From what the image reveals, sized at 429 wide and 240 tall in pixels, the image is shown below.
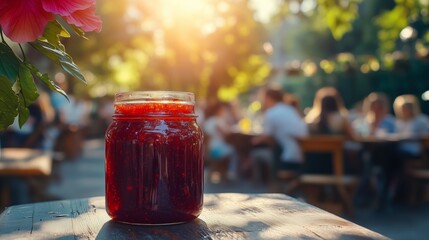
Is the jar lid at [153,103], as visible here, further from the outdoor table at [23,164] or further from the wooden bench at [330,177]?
the wooden bench at [330,177]

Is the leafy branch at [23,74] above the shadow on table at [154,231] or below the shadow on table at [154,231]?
above

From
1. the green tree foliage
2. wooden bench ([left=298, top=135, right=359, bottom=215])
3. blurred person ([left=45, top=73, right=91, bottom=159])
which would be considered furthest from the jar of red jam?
the green tree foliage

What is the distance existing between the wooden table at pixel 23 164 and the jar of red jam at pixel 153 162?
3.68 metres

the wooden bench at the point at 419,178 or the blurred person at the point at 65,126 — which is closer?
the wooden bench at the point at 419,178

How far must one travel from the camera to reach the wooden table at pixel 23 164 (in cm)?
507

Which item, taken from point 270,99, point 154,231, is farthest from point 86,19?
point 270,99

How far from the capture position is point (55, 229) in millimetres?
1485

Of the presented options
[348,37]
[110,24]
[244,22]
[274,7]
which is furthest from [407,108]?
[348,37]

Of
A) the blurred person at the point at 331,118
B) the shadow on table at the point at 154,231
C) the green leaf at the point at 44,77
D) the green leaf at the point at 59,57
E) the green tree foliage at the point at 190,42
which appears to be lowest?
the shadow on table at the point at 154,231

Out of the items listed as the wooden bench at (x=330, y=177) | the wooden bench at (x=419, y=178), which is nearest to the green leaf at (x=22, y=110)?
the wooden bench at (x=330, y=177)

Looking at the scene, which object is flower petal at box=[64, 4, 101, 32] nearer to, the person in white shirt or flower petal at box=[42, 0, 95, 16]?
flower petal at box=[42, 0, 95, 16]

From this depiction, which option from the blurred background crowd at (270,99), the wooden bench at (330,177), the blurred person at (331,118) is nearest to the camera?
the wooden bench at (330,177)

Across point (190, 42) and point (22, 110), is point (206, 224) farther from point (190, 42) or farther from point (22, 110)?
point (190, 42)

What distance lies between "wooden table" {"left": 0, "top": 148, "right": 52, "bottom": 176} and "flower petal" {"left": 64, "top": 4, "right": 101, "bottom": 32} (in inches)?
155
